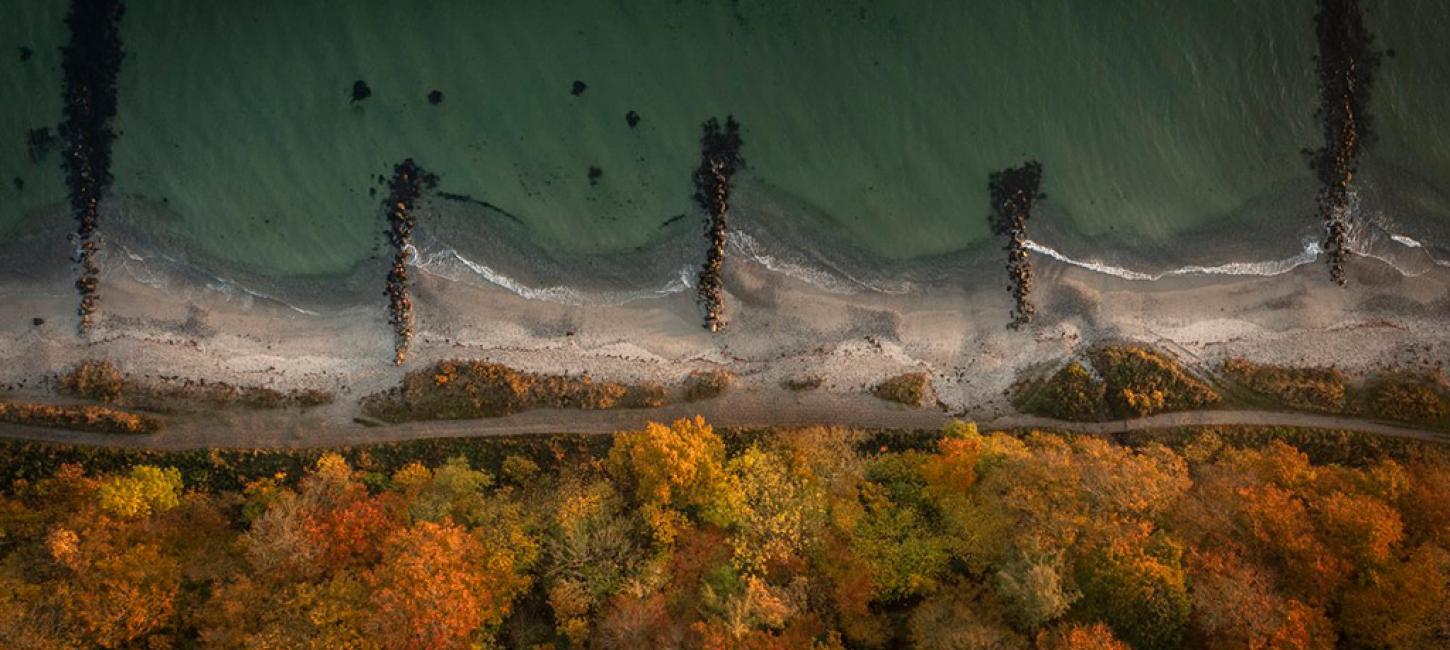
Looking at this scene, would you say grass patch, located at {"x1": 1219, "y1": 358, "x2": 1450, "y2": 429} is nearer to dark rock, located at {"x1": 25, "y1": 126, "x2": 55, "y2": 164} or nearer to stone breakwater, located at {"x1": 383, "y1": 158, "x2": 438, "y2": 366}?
stone breakwater, located at {"x1": 383, "y1": 158, "x2": 438, "y2": 366}

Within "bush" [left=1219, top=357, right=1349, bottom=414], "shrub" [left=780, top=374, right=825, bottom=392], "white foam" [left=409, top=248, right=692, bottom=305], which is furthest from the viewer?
"white foam" [left=409, top=248, right=692, bottom=305]

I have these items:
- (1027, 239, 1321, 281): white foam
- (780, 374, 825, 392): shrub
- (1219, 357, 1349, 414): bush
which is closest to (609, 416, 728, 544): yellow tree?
(780, 374, 825, 392): shrub

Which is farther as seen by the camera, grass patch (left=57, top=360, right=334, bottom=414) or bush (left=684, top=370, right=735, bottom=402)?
bush (left=684, top=370, right=735, bottom=402)

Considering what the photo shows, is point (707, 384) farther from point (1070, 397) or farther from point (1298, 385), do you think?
point (1298, 385)

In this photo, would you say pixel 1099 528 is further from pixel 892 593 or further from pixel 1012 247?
pixel 1012 247

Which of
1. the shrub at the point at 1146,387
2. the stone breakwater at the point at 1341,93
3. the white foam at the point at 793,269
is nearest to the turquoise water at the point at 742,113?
the stone breakwater at the point at 1341,93

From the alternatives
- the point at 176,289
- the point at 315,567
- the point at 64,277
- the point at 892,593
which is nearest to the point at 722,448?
the point at 892,593

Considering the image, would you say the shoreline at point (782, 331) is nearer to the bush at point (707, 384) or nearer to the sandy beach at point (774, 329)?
the sandy beach at point (774, 329)
